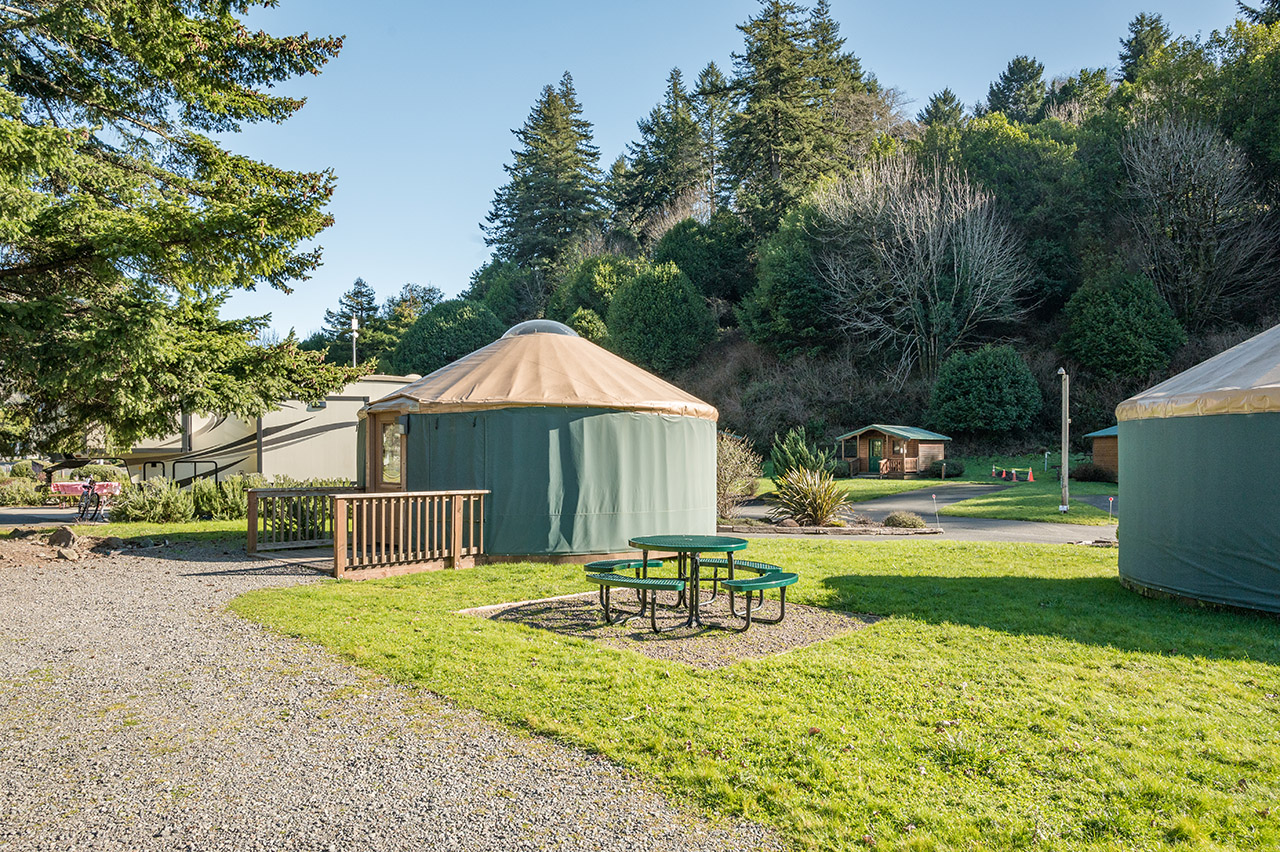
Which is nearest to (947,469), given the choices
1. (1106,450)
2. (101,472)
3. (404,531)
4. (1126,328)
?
(1106,450)

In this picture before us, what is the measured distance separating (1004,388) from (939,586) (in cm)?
1988

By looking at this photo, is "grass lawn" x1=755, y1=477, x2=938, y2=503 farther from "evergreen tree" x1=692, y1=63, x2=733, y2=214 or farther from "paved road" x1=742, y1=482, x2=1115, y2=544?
"evergreen tree" x1=692, y1=63, x2=733, y2=214

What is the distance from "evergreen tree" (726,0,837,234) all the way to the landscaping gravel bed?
29.1 m

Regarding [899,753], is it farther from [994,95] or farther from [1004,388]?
[994,95]

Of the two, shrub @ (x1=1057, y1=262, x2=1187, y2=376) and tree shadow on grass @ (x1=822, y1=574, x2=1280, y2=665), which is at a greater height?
shrub @ (x1=1057, y1=262, x2=1187, y2=376)

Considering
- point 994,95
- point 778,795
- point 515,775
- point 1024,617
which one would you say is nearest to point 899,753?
point 778,795

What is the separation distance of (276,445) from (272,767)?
1388 centimetres

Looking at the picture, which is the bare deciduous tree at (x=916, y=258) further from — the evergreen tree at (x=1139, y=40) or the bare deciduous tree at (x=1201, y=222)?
the evergreen tree at (x=1139, y=40)

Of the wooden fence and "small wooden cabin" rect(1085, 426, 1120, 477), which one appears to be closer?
the wooden fence

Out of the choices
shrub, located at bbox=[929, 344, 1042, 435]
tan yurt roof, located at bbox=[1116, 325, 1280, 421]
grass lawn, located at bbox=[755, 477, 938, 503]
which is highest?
shrub, located at bbox=[929, 344, 1042, 435]

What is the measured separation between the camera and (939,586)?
24.8ft

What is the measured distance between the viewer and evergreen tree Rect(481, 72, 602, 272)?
137 feet

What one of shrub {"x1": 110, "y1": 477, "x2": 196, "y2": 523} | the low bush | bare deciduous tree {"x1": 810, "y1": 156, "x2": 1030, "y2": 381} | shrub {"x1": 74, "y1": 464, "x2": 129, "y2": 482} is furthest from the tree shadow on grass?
the low bush

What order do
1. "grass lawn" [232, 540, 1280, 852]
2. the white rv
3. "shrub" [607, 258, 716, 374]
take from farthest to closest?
1. "shrub" [607, 258, 716, 374]
2. the white rv
3. "grass lawn" [232, 540, 1280, 852]
